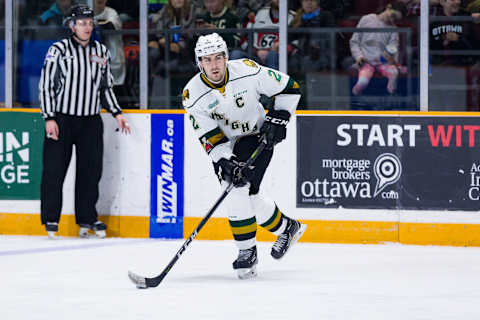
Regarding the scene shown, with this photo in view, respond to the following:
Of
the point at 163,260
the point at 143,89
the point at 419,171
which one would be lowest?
the point at 163,260

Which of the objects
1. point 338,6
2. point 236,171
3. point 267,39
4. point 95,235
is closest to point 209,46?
point 236,171

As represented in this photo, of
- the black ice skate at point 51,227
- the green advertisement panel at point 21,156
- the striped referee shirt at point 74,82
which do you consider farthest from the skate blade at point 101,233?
the striped referee shirt at point 74,82

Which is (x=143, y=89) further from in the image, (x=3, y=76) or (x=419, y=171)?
(x=419, y=171)

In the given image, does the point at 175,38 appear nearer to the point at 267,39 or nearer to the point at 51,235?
the point at 267,39

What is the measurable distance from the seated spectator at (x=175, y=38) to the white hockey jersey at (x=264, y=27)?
397 millimetres

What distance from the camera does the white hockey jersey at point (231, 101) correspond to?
399 cm

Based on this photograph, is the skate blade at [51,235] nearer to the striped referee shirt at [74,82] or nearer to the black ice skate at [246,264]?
the striped referee shirt at [74,82]

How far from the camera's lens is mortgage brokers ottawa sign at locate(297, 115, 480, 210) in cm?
501

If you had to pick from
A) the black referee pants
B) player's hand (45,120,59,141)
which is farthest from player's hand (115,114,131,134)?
player's hand (45,120,59,141)

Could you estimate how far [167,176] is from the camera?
5.33 metres

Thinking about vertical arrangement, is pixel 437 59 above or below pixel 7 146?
above

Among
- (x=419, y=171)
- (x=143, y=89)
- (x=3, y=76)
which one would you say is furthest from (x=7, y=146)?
(x=419, y=171)

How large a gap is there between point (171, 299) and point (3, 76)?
269 cm

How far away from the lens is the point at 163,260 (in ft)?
14.9
